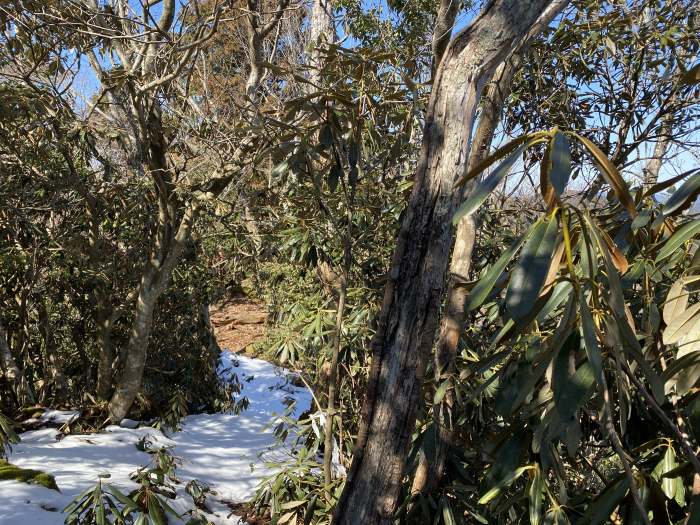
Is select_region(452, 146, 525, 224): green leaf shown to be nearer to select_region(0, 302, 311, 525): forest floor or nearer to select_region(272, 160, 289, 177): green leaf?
select_region(272, 160, 289, 177): green leaf

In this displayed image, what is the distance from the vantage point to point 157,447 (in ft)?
16.8

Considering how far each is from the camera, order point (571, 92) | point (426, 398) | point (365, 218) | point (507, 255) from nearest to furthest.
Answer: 1. point (507, 255)
2. point (426, 398)
3. point (365, 218)
4. point (571, 92)

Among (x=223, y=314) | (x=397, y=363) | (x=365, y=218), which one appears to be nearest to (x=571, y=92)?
(x=365, y=218)

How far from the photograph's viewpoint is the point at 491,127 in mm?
2447

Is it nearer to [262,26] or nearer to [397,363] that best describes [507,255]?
[397,363]

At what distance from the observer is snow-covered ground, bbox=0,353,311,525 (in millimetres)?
3145

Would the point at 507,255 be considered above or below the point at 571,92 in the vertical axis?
below

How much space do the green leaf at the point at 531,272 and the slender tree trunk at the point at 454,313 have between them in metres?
1.21

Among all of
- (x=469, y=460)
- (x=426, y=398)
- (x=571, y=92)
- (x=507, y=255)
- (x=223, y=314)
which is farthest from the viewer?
(x=223, y=314)

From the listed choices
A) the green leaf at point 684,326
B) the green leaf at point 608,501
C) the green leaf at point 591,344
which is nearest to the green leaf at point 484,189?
the green leaf at point 591,344

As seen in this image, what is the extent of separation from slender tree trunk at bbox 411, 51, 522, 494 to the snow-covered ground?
3.72ft

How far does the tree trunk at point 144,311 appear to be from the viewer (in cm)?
490

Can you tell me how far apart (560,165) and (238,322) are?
11.4 metres

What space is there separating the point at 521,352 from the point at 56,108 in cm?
446
